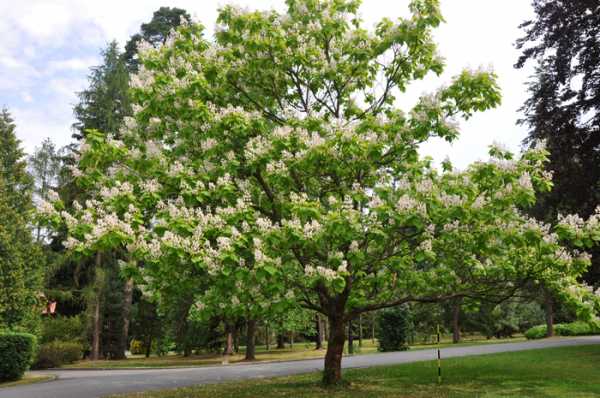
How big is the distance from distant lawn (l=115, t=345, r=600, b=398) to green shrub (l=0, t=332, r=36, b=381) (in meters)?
9.30

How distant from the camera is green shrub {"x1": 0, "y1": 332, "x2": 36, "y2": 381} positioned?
2084 cm

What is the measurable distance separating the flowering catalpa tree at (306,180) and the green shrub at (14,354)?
13120mm

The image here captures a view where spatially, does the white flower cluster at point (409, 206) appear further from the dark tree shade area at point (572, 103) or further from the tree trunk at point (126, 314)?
the tree trunk at point (126, 314)

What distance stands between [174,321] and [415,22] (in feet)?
111

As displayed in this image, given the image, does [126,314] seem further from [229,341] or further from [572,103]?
[572,103]

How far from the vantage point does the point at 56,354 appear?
101ft

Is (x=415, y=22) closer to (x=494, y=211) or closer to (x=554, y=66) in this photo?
(x=494, y=211)

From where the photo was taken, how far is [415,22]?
12195 mm

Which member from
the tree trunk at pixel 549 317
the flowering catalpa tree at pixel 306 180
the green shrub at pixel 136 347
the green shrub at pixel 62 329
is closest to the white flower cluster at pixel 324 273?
the flowering catalpa tree at pixel 306 180

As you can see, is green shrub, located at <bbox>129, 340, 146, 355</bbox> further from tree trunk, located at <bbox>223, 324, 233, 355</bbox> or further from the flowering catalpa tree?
the flowering catalpa tree

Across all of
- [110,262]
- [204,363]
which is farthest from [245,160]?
[110,262]

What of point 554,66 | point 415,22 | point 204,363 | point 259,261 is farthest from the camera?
point 204,363

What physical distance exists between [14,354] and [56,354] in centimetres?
1045

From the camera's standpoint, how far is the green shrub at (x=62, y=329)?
32.7 m
